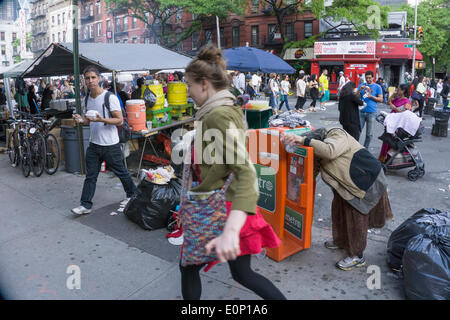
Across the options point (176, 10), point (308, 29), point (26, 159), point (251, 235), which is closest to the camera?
point (251, 235)

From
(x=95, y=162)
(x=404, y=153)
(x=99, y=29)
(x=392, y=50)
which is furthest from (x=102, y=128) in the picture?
(x=99, y=29)

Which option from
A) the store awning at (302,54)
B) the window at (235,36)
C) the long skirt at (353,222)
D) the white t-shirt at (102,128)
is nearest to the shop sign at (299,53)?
the store awning at (302,54)

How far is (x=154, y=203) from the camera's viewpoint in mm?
4574

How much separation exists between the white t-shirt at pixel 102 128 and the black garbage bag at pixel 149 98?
216 cm

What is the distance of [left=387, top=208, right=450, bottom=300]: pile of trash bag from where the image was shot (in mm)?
2930

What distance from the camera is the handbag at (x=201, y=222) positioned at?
7.10ft

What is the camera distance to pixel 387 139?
7.00m

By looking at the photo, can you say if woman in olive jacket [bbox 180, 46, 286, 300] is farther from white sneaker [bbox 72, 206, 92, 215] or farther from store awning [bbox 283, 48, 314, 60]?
store awning [bbox 283, 48, 314, 60]

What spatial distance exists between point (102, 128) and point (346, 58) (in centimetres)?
2768

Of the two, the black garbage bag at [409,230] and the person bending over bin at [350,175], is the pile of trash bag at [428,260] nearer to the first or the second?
the black garbage bag at [409,230]

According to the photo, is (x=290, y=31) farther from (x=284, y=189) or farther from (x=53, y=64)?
(x=284, y=189)

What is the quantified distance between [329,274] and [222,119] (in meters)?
2.22
